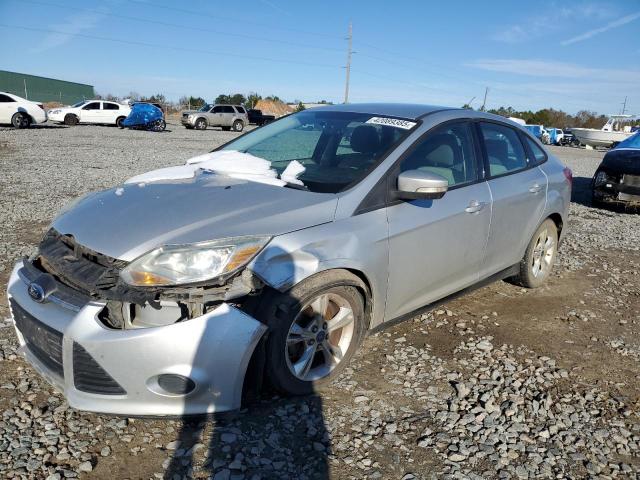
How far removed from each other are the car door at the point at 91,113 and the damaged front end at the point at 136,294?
30389 mm

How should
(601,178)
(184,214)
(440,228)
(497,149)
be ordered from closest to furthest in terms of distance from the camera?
(184,214)
(440,228)
(497,149)
(601,178)

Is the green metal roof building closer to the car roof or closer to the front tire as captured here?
the car roof

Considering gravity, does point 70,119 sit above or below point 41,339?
below

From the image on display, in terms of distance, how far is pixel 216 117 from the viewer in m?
33.9

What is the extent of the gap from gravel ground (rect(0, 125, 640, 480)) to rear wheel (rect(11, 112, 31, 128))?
21.9 m

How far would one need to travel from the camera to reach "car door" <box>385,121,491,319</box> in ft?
10.3

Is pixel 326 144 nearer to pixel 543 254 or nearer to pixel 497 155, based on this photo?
pixel 497 155

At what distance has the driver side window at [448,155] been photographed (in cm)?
337

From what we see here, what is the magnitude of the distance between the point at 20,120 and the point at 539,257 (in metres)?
24.5

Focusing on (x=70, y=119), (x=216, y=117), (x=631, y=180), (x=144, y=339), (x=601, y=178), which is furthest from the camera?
(x=216, y=117)

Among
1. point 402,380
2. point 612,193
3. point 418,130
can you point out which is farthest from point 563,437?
point 612,193

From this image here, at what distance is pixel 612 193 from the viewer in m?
8.90

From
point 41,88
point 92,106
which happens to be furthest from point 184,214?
point 41,88

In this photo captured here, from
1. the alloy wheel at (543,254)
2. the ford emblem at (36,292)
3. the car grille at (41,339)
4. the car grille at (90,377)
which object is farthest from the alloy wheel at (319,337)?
the alloy wheel at (543,254)
